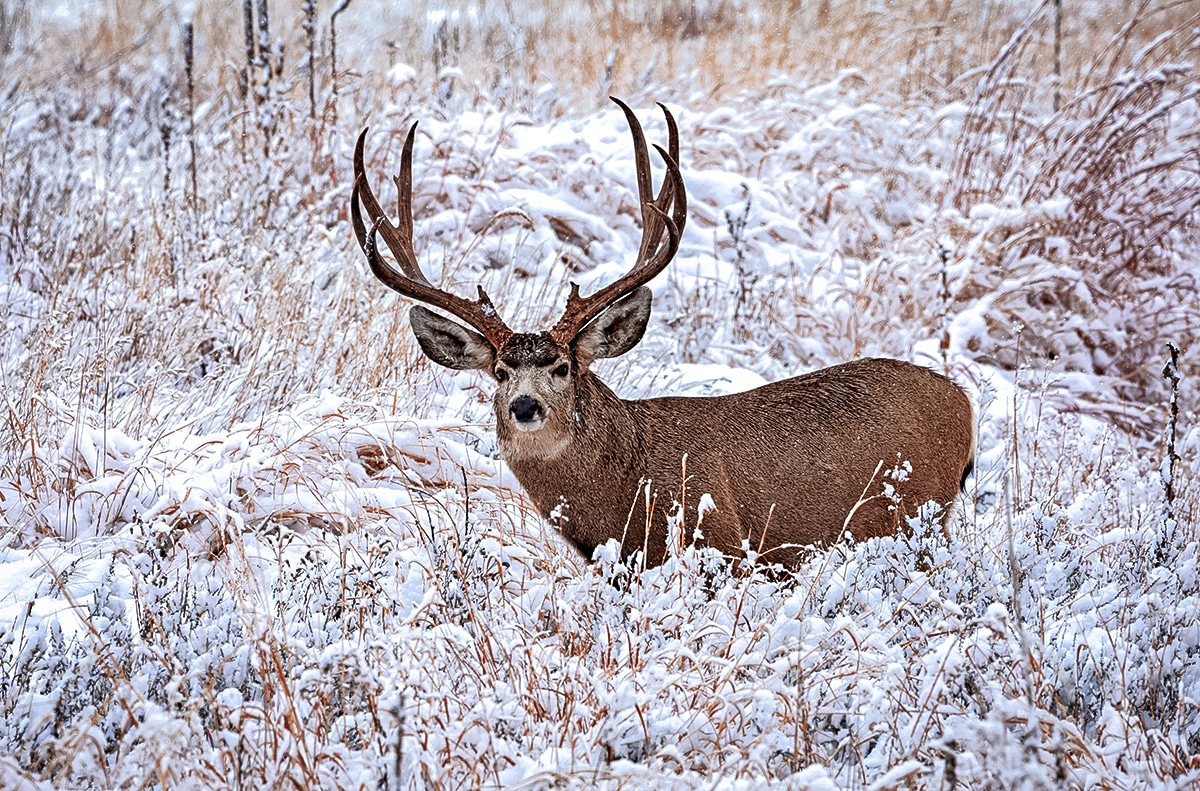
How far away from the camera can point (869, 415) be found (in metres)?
4.29

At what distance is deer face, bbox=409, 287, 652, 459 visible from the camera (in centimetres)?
395

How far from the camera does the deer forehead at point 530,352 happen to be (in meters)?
3.98

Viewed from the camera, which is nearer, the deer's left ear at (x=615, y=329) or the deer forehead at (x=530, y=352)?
the deer forehead at (x=530, y=352)

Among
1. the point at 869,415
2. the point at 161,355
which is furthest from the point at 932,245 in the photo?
the point at 161,355

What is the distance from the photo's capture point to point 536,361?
3.98m

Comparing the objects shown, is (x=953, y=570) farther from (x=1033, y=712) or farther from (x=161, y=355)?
(x=161, y=355)

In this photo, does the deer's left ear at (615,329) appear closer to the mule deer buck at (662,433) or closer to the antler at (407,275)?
the mule deer buck at (662,433)

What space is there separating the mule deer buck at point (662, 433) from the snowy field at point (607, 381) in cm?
22

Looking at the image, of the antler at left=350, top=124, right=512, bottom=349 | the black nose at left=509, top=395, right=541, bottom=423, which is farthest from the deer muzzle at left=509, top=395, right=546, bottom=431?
Result: the antler at left=350, top=124, right=512, bottom=349

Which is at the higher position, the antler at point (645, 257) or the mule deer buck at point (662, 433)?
the antler at point (645, 257)

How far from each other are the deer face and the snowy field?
0.36 meters

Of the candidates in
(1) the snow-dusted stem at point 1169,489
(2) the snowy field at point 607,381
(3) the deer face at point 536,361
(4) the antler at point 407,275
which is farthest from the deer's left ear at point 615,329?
(1) the snow-dusted stem at point 1169,489

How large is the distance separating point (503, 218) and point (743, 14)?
7.65 m

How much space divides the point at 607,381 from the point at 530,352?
164cm
